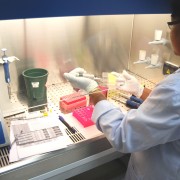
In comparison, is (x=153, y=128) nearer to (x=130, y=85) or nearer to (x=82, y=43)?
(x=130, y=85)

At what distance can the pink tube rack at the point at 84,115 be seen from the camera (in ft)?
4.19

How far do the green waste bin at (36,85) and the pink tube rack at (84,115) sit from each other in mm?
237

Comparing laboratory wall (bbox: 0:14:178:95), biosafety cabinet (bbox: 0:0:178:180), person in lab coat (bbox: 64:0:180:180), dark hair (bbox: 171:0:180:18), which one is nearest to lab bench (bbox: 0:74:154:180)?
biosafety cabinet (bbox: 0:0:178:180)

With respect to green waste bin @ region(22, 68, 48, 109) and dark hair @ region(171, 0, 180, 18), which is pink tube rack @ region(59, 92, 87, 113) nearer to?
green waste bin @ region(22, 68, 48, 109)

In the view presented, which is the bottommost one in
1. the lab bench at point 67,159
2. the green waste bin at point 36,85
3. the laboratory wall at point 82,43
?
the lab bench at point 67,159

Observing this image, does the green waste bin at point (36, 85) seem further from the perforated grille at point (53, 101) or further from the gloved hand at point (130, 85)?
the gloved hand at point (130, 85)

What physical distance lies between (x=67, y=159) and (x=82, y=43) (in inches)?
35.4

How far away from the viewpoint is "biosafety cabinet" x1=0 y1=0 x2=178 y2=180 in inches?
31.4

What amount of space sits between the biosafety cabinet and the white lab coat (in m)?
0.29

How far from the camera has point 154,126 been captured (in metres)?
0.76

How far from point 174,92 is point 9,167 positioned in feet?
2.42

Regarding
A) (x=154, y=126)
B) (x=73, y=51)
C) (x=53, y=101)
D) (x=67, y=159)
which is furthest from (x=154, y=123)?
→ (x=73, y=51)

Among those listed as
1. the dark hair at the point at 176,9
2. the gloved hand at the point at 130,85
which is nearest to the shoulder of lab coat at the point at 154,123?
the dark hair at the point at 176,9

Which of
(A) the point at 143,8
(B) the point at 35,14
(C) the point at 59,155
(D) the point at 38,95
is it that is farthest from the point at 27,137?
(A) the point at 143,8
